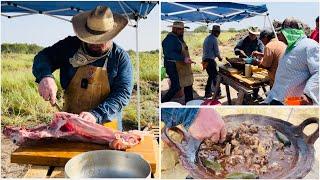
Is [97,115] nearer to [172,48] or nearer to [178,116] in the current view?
[178,116]

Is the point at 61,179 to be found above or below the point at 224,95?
below

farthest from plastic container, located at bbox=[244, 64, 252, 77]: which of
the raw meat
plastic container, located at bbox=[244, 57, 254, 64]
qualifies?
the raw meat

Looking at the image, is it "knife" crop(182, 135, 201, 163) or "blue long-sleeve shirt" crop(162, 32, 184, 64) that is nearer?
"blue long-sleeve shirt" crop(162, 32, 184, 64)

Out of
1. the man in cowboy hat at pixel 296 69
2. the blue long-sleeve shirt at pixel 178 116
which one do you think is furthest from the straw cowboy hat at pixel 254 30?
the blue long-sleeve shirt at pixel 178 116

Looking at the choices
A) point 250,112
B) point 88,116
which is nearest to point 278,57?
point 250,112

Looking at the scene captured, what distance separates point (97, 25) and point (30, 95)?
0.66 metres

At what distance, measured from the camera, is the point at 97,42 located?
132 inches

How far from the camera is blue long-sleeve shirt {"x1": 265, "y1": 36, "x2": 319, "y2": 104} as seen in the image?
3.41 m

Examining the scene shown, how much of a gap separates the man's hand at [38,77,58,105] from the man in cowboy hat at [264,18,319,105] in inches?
55.7

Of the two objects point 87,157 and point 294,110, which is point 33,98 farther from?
point 294,110

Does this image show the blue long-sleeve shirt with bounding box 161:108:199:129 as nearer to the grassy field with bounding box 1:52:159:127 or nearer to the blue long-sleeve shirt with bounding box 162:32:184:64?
the grassy field with bounding box 1:52:159:127

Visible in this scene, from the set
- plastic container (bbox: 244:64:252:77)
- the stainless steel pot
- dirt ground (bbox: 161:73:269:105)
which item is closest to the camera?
the stainless steel pot

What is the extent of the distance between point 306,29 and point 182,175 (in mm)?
1286

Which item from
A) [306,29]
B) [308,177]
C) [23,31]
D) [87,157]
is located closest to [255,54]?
[306,29]
